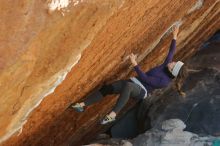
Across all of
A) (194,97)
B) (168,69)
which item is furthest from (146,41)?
(194,97)

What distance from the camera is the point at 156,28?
5.07m

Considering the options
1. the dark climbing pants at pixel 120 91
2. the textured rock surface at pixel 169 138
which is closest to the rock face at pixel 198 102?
the textured rock surface at pixel 169 138

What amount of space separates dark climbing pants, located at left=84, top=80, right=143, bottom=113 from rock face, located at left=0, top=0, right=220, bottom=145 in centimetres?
13

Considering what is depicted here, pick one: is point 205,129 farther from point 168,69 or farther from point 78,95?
point 78,95

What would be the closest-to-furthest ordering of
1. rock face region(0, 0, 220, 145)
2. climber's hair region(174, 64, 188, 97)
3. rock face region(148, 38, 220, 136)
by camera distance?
rock face region(0, 0, 220, 145) → rock face region(148, 38, 220, 136) → climber's hair region(174, 64, 188, 97)

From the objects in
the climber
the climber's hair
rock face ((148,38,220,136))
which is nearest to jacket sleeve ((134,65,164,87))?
the climber

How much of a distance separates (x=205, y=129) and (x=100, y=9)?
3.75m

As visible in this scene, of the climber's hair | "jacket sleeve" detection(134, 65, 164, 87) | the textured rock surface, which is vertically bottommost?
the textured rock surface

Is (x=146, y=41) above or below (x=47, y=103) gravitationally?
above

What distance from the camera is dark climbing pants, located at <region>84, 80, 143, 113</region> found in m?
4.72

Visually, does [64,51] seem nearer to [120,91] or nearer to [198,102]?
[120,91]

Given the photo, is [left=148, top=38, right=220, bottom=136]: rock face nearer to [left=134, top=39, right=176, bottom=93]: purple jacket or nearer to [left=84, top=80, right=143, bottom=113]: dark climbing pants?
[left=134, top=39, right=176, bottom=93]: purple jacket

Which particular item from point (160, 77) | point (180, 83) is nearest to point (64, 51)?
point (160, 77)

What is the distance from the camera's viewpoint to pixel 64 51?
3.12 meters
